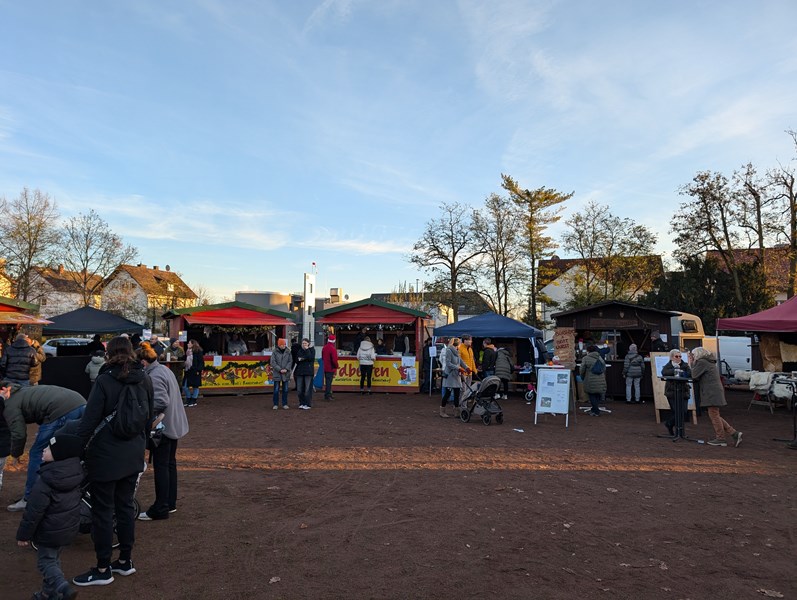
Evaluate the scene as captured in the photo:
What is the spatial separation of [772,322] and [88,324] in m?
18.9

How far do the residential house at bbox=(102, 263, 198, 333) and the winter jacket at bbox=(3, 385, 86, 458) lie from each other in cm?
2854

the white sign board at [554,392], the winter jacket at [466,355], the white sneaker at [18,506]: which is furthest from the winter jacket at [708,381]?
the white sneaker at [18,506]

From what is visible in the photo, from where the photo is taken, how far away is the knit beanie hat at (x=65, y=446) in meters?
3.60

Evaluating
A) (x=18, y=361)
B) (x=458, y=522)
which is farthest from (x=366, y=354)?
→ (x=458, y=522)

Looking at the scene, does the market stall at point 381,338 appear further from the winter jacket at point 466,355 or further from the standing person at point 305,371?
the winter jacket at point 466,355

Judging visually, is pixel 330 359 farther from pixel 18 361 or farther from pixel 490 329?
pixel 18 361

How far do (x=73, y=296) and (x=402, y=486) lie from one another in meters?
49.2

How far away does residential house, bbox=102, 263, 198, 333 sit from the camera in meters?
39.8

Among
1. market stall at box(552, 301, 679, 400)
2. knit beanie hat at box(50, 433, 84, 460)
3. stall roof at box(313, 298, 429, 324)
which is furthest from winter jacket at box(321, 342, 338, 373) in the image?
knit beanie hat at box(50, 433, 84, 460)

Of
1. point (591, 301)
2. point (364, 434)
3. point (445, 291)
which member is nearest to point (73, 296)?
point (445, 291)

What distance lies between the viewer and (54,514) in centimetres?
350

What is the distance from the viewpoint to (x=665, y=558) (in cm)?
451

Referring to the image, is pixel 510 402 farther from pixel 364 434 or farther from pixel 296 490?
pixel 296 490

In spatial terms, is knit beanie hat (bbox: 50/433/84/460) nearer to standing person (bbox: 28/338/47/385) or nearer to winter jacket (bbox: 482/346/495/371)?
standing person (bbox: 28/338/47/385)
